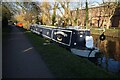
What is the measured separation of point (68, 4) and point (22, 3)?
772 centimetres

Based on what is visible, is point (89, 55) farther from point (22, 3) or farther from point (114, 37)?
point (22, 3)

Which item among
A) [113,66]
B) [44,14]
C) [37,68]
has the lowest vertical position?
[113,66]

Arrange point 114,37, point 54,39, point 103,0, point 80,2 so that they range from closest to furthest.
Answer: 1. point 54,39
2. point 114,37
3. point 103,0
4. point 80,2

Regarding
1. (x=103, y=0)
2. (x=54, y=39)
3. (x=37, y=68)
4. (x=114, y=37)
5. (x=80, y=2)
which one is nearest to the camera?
(x=37, y=68)

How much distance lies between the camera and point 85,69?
8.19m

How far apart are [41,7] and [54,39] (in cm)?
2000

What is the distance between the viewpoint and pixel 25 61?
9250mm

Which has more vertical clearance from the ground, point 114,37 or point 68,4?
point 68,4

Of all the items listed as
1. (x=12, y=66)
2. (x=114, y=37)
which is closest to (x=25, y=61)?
(x=12, y=66)

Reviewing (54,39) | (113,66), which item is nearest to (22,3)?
(54,39)

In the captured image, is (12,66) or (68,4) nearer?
(12,66)

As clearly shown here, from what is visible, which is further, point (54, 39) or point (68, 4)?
point (68, 4)

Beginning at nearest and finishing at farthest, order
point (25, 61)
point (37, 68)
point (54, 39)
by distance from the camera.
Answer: point (37, 68) < point (25, 61) < point (54, 39)

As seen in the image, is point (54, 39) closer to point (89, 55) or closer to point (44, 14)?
point (89, 55)
